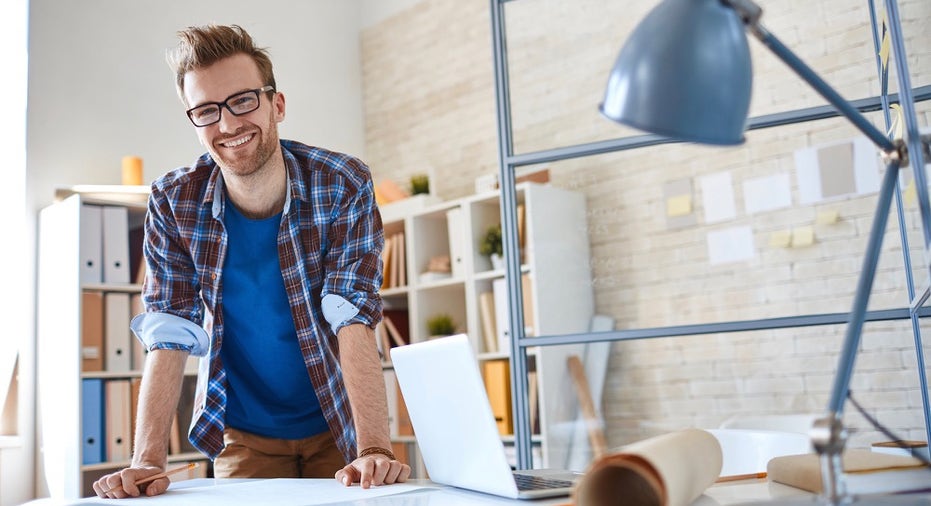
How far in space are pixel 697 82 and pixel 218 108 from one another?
1197mm

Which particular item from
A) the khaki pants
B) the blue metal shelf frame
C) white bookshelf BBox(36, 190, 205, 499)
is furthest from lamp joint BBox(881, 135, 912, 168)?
white bookshelf BBox(36, 190, 205, 499)

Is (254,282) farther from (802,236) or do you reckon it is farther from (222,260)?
(802,236)

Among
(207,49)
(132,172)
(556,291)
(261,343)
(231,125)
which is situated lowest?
(261,343)

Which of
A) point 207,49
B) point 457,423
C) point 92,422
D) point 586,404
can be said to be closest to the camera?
point 457,423

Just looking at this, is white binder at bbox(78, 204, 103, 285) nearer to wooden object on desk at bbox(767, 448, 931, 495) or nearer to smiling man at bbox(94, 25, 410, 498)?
smiling man at bbox(94, 25, 410, 498)

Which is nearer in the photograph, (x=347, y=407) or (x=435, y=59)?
(x=347, y=407)

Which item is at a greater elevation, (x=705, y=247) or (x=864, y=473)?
(x=705, y=247)

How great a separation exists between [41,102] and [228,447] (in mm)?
2763

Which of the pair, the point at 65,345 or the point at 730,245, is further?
the point at 65,345

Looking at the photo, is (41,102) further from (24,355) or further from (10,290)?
(24,355)

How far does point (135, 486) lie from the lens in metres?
1.38

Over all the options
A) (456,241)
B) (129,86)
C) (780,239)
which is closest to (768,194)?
(780,239)

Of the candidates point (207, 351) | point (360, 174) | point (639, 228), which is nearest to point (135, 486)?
point (207, 351)

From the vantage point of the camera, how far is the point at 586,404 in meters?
2.41
